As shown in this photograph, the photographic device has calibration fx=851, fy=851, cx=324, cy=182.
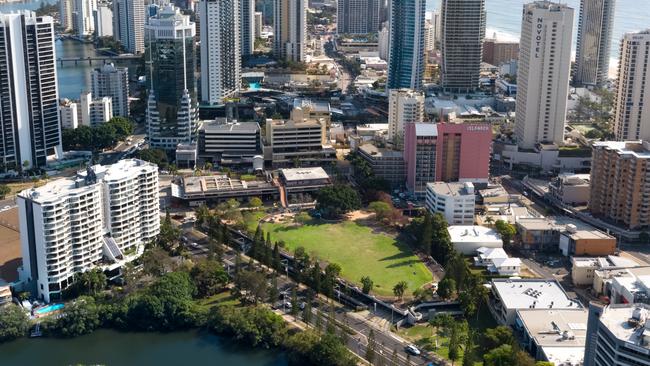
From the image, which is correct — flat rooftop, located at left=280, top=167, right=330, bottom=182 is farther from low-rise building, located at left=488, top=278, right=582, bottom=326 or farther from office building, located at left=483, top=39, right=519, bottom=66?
office building, located at left=483, top=39, right=519, bottom=66

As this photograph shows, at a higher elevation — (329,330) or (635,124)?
(635,124)

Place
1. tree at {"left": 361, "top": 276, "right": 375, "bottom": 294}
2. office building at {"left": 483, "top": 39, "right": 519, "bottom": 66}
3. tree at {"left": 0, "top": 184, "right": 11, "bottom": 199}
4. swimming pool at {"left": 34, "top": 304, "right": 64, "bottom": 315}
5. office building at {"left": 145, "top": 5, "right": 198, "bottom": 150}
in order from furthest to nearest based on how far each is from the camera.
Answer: office building at {"left": 483, "top": 39, "right": 519, "bottom": 66}, office building at {"left": 145, "top": 5, "right": 198, "bottom": 150}, tree at {"left": 0, "top": 184, "right": 11, "bottom": 199}, tree at {"left": 361, "top": 276, "right": 375, "bottom": 294}, swimming pool at {"left": 34, "top": 304, "right": 64, "bottom": 315}

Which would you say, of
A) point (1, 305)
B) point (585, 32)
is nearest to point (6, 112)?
point (1, 305)

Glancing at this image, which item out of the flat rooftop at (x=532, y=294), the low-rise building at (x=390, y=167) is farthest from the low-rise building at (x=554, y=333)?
the low-rise building at (x=390, y=167)

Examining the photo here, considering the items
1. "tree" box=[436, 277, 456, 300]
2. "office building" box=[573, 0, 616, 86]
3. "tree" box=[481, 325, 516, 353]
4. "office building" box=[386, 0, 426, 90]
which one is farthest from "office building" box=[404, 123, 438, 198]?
"office building" box=[573, 0, 616, 86]

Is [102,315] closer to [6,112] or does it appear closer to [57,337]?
[57,337]

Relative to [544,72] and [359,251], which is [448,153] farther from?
[544,72]

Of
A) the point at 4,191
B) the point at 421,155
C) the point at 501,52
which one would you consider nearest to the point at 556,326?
the point at 421,155
